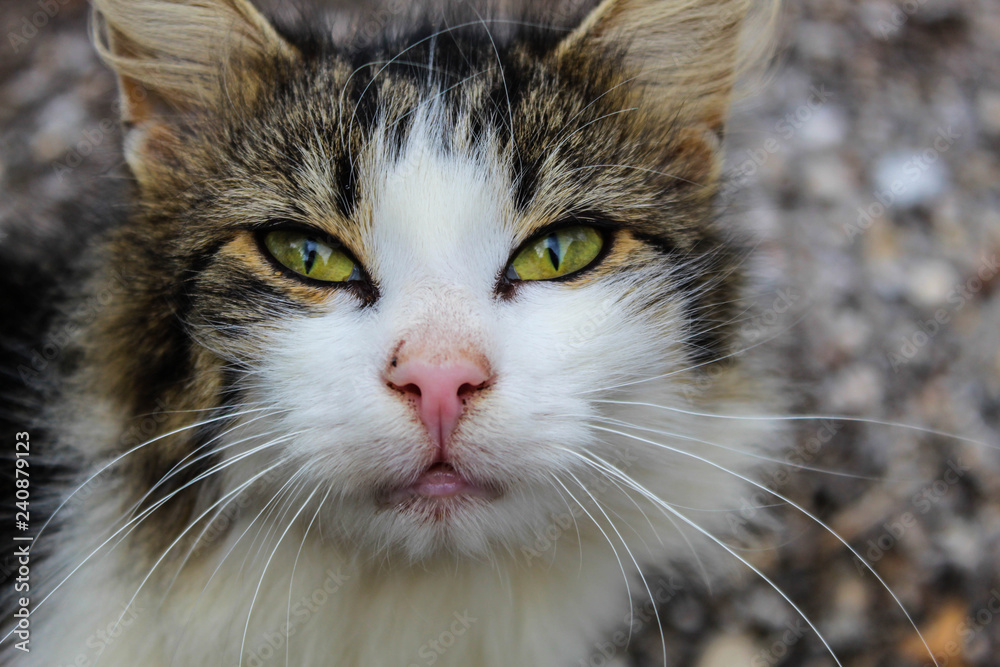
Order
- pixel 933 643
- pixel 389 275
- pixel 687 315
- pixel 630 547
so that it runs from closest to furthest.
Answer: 1. pixel 389 275
2. pixel 687 315
3. pixel 630 547
4. pixel 933 643

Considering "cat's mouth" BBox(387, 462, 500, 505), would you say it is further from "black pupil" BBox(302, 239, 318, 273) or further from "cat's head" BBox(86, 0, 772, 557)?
"black pupil" BBox(302, 239, 318, 273)

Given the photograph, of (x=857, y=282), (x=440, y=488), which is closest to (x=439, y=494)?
(x=440, y=488)

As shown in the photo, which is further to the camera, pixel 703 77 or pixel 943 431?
pixel 943 431

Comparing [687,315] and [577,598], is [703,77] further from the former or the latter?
[577,598]

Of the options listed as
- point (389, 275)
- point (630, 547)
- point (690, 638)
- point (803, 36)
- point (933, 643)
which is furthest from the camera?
point (803, 36)

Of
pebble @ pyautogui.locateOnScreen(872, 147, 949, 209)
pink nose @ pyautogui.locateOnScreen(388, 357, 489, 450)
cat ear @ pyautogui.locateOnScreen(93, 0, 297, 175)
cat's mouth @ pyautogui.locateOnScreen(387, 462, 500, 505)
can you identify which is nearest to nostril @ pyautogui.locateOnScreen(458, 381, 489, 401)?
pink nose @ pyautogui.locateOnScreen(388, 357, 489, 450)

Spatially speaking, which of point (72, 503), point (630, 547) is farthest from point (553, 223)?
point (72, 503)

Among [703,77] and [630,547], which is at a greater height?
[703,77]
